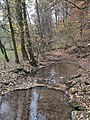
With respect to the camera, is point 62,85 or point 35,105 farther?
point 62,85

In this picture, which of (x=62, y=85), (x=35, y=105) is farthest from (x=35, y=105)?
(x=62, y=85)

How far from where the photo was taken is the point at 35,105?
935 centimetres

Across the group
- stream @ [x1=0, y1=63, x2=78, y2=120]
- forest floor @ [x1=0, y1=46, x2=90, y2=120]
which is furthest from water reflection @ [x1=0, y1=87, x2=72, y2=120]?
forest floor @ [x1=0, y1=46, x2=90, y2=120]

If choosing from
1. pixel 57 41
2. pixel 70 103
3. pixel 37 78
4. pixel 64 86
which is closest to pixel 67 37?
pixel 57 41

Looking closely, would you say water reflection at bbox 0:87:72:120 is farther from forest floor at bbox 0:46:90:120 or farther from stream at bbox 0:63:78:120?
forest floor at bbox 0:46:90:120

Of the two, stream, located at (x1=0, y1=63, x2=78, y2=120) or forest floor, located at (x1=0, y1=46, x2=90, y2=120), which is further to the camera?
forest floor, located at (x1=0, y1=46, x2=90, y2=120)

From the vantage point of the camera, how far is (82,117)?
7.45 m

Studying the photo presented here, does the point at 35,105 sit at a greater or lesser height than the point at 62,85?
greater

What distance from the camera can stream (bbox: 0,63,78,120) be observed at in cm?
821

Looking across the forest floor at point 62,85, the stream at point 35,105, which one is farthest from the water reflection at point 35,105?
the forest floor at point 62,85

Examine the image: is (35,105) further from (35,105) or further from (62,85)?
(62,85)

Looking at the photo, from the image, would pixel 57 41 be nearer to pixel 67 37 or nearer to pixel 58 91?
pixel 67 37

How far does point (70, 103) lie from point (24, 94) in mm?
2695

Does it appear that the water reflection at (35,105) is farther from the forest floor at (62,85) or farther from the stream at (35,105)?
the forest floor at (62,85)
